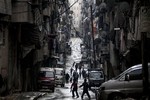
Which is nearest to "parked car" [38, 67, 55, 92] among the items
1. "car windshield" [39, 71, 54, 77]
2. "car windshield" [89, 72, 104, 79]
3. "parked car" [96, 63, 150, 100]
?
"car windshield" [39, 71, 54, 77]

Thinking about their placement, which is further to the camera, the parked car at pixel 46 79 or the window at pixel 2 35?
the parked car at pixel 46 79

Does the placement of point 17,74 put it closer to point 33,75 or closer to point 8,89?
point 8,89

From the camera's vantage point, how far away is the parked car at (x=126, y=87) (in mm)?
19406

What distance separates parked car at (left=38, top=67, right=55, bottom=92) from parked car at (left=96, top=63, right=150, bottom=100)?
23.2 m

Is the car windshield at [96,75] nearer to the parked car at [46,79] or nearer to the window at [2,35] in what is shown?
the parked car at [46,79]

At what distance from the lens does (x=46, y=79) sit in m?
44.0

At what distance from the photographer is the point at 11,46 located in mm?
31359

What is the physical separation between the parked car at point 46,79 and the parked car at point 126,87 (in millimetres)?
23208

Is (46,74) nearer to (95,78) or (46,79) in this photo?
(46,79)

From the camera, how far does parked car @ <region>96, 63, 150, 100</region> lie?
764 inches

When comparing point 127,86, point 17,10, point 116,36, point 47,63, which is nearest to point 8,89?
point 17,10

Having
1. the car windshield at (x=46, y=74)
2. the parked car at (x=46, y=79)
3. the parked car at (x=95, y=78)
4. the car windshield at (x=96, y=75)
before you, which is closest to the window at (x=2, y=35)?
the parked car at (x=46, y=79)

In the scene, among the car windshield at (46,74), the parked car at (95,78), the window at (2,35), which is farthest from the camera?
the parked car at (95,78)

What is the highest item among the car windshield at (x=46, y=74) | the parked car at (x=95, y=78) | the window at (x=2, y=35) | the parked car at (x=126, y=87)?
the window at (x=2, y=35)
